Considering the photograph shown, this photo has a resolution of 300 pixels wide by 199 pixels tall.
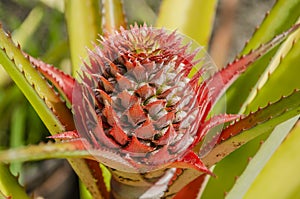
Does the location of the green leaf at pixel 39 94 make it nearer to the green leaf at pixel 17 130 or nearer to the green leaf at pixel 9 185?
the green leaf at pixel 9 185

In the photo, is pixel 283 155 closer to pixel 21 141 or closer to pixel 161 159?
pixel 161 159

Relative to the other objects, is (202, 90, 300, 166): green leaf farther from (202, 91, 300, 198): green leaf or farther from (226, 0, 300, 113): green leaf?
(226, 0, 300, 113): green leaf

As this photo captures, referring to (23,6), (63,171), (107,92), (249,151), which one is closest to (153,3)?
(23,6)

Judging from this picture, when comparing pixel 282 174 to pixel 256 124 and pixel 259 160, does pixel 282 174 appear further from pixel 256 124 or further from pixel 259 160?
pixel 256 124

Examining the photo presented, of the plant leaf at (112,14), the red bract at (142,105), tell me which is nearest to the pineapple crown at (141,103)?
the red bract at (142,105)

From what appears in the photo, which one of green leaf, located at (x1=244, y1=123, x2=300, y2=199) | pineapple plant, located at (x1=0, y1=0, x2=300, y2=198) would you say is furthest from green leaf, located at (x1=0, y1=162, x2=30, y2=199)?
green leaf, located at (x1=244, y1=123, x2=300, y2=199)
